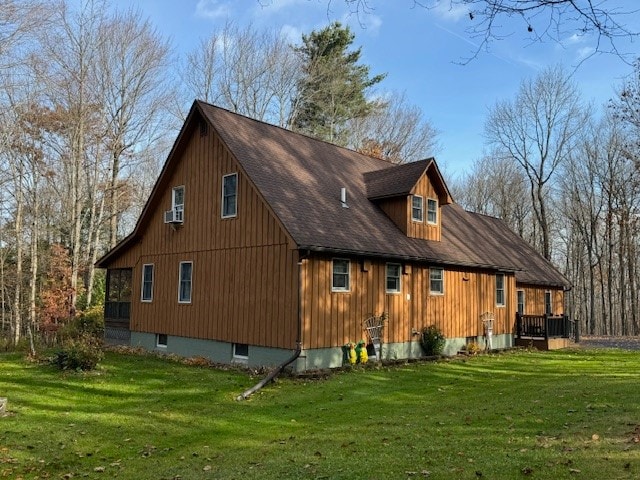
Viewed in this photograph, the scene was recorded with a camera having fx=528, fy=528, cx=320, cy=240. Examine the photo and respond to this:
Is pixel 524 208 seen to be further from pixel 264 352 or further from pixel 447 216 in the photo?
pixel 264 352

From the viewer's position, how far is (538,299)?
25.8 meters

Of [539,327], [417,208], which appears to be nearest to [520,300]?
[539,327]

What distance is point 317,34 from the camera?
36.2 meters

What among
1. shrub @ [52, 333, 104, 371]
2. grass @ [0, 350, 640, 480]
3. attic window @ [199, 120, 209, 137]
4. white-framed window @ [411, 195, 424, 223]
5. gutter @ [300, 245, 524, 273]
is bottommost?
grass @ [0, 350, 640, 480]

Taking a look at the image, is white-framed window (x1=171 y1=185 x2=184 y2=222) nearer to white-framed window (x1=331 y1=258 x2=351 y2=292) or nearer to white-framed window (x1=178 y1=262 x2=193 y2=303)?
white-framed window (x1=178 y1=262 x2=193 y2=303)

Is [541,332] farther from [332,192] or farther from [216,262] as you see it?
[216,262]

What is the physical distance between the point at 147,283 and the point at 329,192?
758 cm

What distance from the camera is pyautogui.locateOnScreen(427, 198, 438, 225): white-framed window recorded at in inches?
720

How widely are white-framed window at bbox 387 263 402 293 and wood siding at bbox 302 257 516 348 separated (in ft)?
0.54

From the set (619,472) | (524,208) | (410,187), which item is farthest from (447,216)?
(524,208)

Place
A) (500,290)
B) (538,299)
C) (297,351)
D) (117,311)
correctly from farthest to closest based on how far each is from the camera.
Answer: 1. (538,299)
2. (500,290)
3. (117,311)
4. (297,351)

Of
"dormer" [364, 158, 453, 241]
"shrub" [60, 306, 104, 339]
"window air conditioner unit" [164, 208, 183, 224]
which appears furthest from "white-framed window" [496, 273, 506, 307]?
"shrub" [60, 306, 104, 339]

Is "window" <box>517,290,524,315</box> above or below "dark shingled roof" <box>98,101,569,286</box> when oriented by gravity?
below

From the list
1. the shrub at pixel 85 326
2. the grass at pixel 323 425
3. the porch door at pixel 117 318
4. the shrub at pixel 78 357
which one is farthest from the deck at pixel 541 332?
the shrub at pixel 85 326
